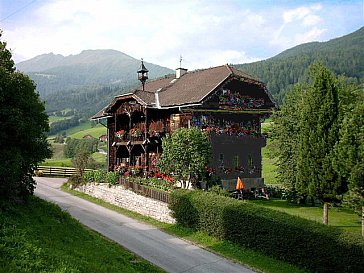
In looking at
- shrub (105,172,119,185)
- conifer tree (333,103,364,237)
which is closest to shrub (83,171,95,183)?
shrub (105,172,119,185)

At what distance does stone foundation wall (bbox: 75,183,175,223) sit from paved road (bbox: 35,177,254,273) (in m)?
1.33

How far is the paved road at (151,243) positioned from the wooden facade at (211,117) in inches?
313

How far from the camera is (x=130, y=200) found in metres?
30.5

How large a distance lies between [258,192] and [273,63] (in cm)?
14053

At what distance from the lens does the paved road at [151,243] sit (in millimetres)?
18812

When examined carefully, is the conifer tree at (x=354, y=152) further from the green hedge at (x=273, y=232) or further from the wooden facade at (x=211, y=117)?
the wooden facade at (x=211, y=117)

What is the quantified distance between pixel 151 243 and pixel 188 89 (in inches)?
653

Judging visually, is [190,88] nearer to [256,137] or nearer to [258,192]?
[256,137]

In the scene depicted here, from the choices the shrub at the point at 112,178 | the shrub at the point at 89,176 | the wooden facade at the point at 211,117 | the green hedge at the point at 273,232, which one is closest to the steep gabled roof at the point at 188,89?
the wooden facade at the point at 211,117

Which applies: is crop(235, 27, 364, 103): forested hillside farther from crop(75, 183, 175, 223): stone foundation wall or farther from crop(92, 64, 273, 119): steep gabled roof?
crop(75, 183, 175, 223): stone foundation wall

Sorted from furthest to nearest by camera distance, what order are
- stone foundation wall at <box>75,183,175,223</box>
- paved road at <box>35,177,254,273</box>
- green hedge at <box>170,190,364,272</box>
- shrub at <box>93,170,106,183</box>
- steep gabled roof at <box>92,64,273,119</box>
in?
shrub at <box>93,170,106,183</box>, steep gabled roof at <box>92,64,273,119</box>, stone foundation wall at <box>75,183,175,223</box>, paved road at <box>35,177,254,273</box>, green hedge at <box>170,190,364,272</box>

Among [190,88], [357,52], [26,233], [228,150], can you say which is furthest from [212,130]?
[357,52]

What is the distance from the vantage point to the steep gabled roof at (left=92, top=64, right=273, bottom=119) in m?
33.0

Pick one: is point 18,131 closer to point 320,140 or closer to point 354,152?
point 354,152
